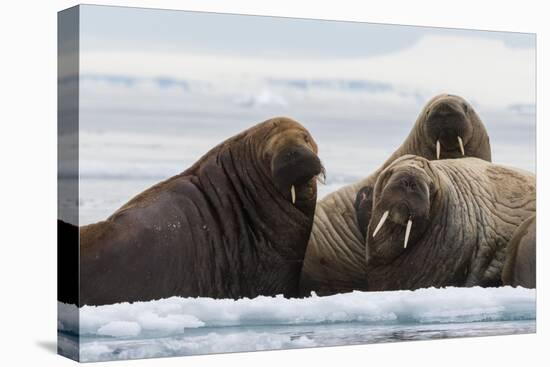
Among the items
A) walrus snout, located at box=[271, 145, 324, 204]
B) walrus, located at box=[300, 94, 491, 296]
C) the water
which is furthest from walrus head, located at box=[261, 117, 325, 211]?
the water

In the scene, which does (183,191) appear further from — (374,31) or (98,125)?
(374,31)

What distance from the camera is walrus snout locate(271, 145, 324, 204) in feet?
38.5

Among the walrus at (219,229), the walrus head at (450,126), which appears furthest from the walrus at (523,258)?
the walrus at (219,229)

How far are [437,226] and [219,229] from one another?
2.20 metres

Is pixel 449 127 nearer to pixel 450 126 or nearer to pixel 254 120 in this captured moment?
pixel 450 126

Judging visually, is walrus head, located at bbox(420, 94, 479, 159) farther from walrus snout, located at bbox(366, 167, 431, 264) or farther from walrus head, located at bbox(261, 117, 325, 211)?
walrus head, located at bbox(261, 117, 325, 211)

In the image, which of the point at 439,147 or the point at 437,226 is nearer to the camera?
the point at 437,226

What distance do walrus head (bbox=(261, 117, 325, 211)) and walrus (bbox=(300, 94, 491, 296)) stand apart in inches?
14.0

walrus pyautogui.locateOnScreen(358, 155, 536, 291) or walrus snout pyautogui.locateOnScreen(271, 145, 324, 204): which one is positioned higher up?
walrus snout pyautogui.locateOnScreen(271, 145, 324, 204)

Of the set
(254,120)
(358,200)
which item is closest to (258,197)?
(254,120)

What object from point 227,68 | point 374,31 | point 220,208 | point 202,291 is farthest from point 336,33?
point 202,291

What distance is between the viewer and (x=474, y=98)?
1294 cm

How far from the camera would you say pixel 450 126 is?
42.1ft

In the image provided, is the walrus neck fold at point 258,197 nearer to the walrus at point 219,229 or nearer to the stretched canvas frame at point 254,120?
the walrus at point 219,229
